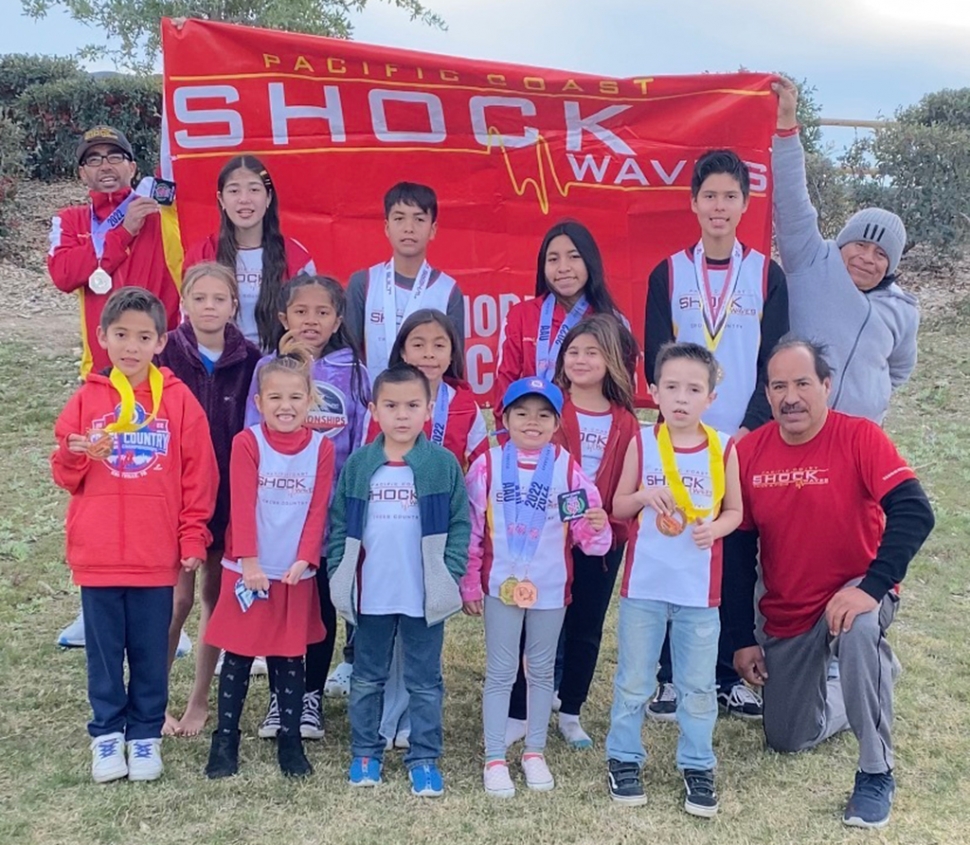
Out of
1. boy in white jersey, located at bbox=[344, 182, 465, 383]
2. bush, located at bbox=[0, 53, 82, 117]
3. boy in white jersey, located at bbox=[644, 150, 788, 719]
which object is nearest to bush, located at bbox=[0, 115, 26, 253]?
bush, located at bbox=[0, 53, 82, 117]

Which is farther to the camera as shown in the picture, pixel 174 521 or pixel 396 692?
pixel 396 692

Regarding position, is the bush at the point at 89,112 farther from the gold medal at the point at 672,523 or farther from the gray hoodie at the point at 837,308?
the gold medal at the point at 672,523

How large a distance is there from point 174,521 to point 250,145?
7.53 ft

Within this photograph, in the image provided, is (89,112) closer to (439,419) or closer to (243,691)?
(439,419)

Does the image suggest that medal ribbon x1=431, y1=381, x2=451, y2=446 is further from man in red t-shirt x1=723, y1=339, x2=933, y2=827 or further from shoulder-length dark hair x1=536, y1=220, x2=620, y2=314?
man in red t-shirt x1=723, y1=339, x2=933, y2=827

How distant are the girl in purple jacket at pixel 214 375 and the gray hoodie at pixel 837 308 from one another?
2.41 metres

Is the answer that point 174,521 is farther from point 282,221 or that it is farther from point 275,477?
point 282,221

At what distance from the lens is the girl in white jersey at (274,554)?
3.74 meters

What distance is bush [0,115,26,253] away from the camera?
492 inches

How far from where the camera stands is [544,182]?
551 cm

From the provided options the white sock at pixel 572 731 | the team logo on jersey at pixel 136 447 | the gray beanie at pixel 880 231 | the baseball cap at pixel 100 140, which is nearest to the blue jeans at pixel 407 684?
the white sock at pixel 572 731

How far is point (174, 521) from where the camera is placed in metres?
3.78

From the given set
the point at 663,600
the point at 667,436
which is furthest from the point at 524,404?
the point at 663,600

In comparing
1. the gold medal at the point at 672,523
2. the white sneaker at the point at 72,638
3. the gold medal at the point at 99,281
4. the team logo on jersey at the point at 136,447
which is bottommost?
the white sneaker at the point at 72,638
